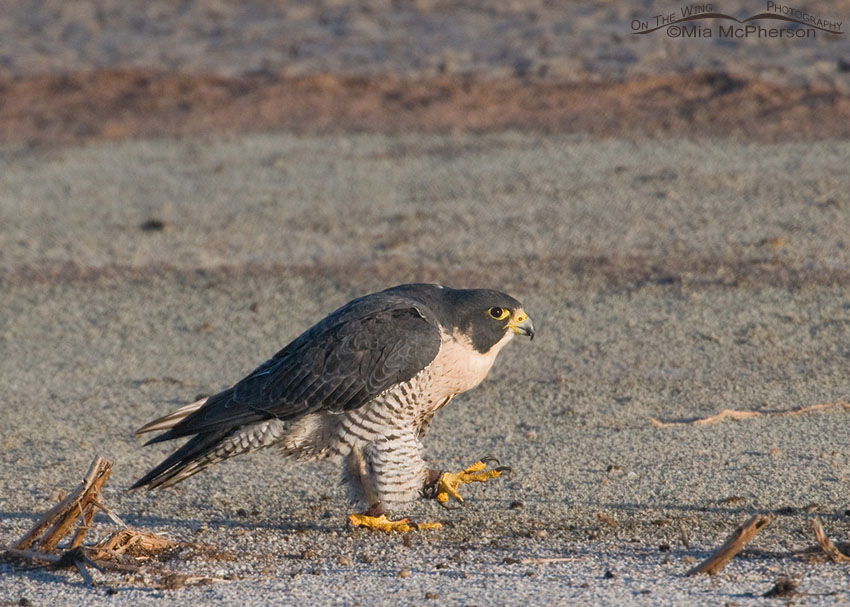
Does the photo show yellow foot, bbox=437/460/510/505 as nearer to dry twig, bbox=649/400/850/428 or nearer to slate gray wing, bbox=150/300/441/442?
slate gray wing, bbox=150/300/441/442

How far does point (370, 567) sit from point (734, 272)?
16.5 ft

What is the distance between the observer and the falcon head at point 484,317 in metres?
5.43

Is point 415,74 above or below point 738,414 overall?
above

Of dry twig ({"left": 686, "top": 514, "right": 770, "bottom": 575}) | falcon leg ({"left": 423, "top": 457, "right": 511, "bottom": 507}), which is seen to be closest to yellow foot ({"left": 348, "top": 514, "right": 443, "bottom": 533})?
falcon leg ({"left": 423, "top": 457, "right": 511, "bottom": 507})

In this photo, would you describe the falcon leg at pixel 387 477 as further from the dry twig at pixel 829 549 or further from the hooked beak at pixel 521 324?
the dry twig at pixel 829 549

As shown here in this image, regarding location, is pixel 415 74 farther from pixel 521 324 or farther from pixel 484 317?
pixel 484 317

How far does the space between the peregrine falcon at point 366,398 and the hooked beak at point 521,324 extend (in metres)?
0.06

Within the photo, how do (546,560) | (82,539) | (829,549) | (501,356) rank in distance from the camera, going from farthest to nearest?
(501,356)
(82,539)
(546,560)
(829,549)

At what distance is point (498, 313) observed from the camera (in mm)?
5508

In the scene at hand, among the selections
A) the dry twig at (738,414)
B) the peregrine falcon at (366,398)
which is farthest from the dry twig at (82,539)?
the dry twig at (738,414)

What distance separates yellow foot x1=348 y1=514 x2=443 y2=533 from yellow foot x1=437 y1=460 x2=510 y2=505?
19 centimetres

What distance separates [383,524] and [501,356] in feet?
8.95

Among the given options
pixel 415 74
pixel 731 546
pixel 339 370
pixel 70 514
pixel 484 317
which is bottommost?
pixel 731 546

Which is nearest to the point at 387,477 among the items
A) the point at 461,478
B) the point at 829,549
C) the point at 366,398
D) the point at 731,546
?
the point at 366,398
